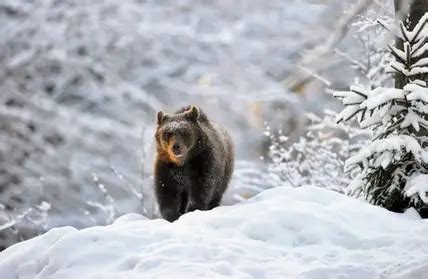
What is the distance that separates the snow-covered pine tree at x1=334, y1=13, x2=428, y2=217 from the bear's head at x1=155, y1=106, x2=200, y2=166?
1277 mm

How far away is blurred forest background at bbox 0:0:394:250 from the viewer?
14.0 m

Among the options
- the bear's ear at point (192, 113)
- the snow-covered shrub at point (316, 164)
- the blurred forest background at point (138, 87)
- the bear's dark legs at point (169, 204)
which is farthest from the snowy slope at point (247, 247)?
the snow-covered shrub at point (316, 164)

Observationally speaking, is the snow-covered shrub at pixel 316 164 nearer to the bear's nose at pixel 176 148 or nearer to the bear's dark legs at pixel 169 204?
the bear's dark legs at pixel 169 204

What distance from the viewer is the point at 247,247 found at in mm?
5539

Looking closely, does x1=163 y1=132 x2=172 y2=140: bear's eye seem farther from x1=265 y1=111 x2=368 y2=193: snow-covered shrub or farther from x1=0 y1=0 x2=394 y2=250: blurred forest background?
x1=265 y1=111 x2=368 y2=193: snow-covered shrub

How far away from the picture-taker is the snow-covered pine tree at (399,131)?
22.2 feet

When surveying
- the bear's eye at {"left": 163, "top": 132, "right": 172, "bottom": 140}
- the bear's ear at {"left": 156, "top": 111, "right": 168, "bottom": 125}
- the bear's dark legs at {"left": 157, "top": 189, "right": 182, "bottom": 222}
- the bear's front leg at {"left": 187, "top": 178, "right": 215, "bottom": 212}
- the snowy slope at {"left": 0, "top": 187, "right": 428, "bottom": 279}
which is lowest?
the bear's dark legs at {"left": 157, "top": 189, "right": 182, "bottom": 222}

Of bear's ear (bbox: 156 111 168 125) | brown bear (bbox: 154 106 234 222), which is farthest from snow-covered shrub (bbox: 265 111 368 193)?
bear's ear (bbox: 156 111 168 125)

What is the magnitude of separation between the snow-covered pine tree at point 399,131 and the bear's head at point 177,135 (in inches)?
50.3

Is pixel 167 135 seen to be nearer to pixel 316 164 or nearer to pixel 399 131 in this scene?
pixel 399 131

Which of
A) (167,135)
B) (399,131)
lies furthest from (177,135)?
(399,131)

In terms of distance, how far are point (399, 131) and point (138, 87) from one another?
910 centimetres

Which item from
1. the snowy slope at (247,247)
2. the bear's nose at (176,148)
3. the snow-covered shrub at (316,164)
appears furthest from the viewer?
the snow-covered shrub at (316,164)

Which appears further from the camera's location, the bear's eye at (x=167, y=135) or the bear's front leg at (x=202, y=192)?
the bear's front leg at (x=202, y=192)
